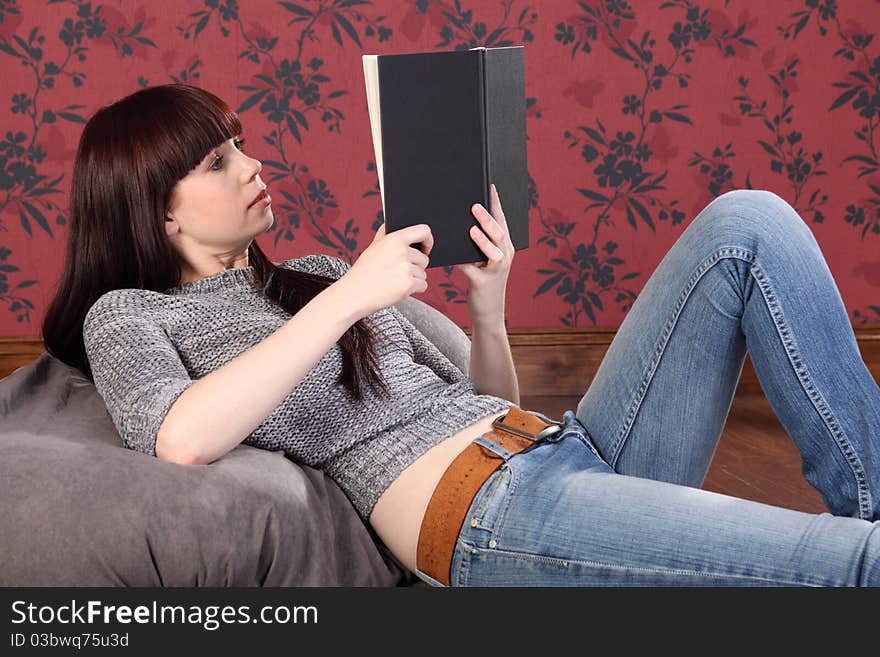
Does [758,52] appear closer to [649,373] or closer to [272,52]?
[272,52]

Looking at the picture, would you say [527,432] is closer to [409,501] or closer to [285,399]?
[409,501]

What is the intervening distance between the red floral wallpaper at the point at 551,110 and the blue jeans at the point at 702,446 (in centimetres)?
212

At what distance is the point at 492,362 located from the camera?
1.53 m

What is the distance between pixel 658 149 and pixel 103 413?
2.47m

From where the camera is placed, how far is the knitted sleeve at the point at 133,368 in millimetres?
1098

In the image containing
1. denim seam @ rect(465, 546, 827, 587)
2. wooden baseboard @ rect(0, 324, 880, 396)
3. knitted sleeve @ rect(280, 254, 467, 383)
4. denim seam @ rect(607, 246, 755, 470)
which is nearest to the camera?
denim seam @ rect(465, 546, 827, 587)

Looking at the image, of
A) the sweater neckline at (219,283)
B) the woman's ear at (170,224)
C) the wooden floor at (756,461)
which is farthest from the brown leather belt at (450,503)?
the wooden floor at (756,461)

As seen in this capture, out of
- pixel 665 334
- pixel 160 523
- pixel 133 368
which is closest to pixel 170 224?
pixel 133 368

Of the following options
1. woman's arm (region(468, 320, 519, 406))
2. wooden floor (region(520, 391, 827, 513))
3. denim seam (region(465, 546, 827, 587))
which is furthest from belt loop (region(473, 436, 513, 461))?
wooden floor (region(520, 391, 827, 513))

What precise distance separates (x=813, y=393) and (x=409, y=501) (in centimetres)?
49

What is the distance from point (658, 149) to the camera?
3.35 meters

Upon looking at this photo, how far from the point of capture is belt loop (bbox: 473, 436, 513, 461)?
1.15 meters

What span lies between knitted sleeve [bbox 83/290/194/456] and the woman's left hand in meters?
0.41

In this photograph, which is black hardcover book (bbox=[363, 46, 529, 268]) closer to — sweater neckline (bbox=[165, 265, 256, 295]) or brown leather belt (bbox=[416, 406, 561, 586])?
brown leather belt (bbox=[416, 406, 561, 586])
